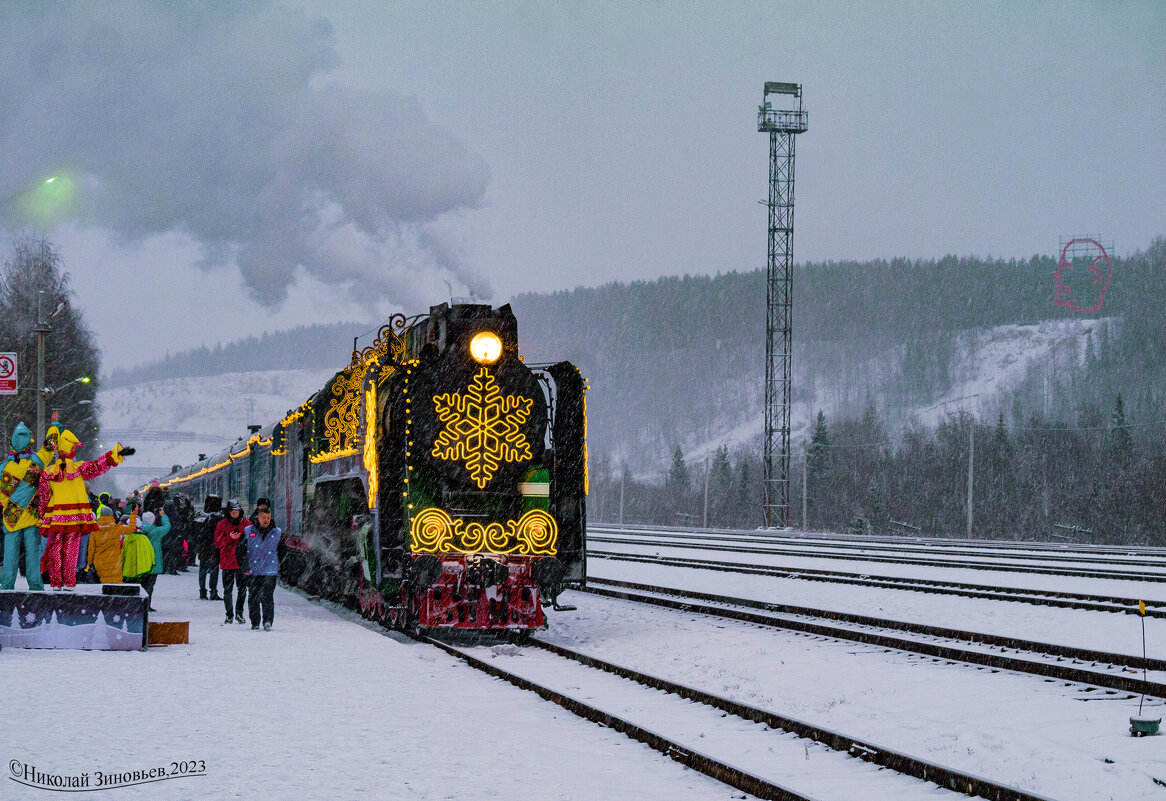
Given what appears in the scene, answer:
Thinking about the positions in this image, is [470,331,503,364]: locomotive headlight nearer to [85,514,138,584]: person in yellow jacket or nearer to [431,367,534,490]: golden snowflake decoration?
[431,367,534,490]: golden snowflake decoration

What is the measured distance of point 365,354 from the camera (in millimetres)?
16531

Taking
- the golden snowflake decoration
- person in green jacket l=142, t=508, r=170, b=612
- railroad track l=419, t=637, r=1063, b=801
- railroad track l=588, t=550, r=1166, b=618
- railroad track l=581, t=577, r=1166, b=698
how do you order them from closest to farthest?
railroad track l=419, t=637, r=1063, b=801, railroad track l=581, t=577, r=1166, b=698, the golden snowflake decoration, person in green jacket l=142, t=508, r=170, b=612, railroad track l=588, t=550, r=1166, b=618

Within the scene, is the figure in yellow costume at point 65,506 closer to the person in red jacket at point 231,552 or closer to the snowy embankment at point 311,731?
the snowy embankment at point 311,731

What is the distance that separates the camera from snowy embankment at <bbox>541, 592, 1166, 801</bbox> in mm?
7625

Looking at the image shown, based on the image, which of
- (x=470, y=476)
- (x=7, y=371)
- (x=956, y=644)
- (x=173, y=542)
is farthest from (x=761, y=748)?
(x=173, y=542)

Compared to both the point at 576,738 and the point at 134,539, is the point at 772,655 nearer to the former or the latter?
the point at 576,738

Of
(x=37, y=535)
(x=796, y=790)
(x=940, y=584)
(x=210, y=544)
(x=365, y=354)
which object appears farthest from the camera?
(x=940, y=584)

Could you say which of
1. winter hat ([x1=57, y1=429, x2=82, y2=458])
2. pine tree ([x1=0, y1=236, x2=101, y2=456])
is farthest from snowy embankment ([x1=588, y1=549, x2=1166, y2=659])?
pine tree ([x1=0, y1=236, x2=101, y2=456])

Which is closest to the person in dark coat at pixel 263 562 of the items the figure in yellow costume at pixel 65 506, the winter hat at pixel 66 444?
the figure in yellow costume at pixel 65 506

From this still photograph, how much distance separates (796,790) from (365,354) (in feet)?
35.6

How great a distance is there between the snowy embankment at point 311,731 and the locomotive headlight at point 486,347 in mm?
3402

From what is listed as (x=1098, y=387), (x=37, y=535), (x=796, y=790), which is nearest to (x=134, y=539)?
(x=37, y=535)

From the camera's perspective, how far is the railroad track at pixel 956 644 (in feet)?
36.2

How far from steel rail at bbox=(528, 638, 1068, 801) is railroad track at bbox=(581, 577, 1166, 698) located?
3.44 m
